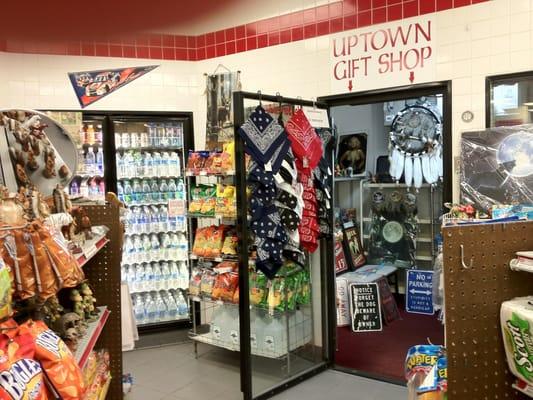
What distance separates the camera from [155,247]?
6203 millimetres

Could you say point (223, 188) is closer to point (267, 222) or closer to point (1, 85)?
point (267, 222)

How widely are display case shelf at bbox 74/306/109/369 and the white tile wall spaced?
2831 mm

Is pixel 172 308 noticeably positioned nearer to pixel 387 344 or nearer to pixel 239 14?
pixel 387 344

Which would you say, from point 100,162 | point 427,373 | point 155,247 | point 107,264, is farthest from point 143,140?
point 427,373

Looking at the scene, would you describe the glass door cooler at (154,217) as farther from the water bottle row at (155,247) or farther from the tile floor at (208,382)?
the tile floor at (208,382)

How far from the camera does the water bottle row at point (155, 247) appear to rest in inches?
240

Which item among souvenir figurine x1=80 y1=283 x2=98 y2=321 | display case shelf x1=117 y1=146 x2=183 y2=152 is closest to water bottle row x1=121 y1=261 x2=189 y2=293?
display case shelf x1=117 y1=146 x2=183 y2=152

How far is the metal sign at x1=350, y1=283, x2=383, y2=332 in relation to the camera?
5.94 metres

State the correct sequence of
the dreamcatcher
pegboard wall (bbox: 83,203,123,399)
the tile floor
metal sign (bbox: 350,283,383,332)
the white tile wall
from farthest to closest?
the dreamcatcher → metal sign (bbox: 350,283,383,332) → the tile floor → the white tile wall → pegboard wall (bbox: 83,203,123,399)

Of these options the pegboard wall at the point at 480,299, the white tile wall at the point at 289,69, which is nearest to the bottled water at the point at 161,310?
the white tile wall at the point at 289,69

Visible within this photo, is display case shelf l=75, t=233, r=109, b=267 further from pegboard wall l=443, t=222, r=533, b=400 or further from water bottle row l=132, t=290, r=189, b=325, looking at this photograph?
water bottle row l=132, t=290, r=189, b=325

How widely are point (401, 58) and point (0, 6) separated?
3.69 m

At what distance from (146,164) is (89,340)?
4093mm

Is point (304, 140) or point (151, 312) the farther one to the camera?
point (151, 312)
